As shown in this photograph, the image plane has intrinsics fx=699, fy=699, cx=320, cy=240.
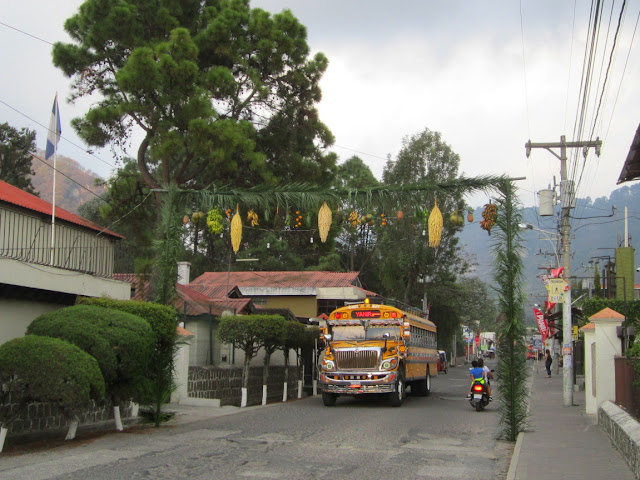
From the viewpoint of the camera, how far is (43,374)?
11.4 m

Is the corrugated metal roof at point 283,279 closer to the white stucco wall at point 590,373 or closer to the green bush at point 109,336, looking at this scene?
the white stucco wall at point 590,373

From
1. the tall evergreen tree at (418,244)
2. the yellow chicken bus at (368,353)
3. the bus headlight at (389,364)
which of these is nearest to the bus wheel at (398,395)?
the yellow chicken bus at (368,353)

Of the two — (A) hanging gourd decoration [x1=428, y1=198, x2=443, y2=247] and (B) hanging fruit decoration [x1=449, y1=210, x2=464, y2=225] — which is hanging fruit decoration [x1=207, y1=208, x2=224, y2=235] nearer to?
(A) hanging gourd decoration [x1=428, y1=198, x2=443, y2=247]

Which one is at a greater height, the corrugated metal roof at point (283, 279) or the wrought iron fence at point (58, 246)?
the corrugated metal roof at point (283, 279)

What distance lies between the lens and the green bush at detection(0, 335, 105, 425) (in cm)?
1144

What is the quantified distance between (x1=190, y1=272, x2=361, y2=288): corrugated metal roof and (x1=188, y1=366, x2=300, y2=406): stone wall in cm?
1197

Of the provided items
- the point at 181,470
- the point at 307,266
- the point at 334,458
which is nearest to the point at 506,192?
the point at 334,458

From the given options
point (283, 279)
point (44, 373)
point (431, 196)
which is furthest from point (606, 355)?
point (283, 279)

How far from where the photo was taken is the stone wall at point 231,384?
22617 millimetres

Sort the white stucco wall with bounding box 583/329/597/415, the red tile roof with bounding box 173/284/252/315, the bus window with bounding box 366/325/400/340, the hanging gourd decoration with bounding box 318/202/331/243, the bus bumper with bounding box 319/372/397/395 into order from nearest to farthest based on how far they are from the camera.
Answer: the hanging gourd decoration with bounding box 318/202/331/243
the white stucco wall with bounding box 583/329/597/415
the bus bumper with bounding box 319/372/397/395
the bus window with bounding box 366/325/400/340
the red tile roof with bounding box 173/284/252/315

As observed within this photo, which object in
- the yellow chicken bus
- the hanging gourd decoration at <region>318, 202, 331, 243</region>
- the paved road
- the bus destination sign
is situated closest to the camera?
the paved road

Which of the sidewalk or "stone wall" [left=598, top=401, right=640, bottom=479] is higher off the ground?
"stone wall" [left=598, top=401, right=640, bottom=479]

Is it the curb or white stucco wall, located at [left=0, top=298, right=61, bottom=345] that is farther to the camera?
white stucco wall, located at [left=0, top=298, right=61, bottom=345]

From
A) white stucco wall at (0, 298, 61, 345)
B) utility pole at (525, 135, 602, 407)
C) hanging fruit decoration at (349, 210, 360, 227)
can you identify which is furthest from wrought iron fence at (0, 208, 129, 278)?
utility pole at (525, 135, 602, 407)
